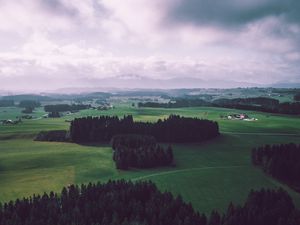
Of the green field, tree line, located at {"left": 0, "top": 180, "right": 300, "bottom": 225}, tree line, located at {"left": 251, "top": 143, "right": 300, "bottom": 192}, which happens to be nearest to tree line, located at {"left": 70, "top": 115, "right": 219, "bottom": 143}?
the green field

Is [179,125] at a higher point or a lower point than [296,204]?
higher

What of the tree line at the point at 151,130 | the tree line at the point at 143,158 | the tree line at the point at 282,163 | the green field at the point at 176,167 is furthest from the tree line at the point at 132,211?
the tree line at the point at 151,130

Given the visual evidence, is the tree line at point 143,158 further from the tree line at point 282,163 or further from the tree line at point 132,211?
the tree line at point 132,211

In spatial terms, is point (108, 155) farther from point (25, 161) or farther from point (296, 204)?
point (296, 204)

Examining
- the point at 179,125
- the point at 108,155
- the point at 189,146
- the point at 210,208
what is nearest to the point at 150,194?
the point at 210,208

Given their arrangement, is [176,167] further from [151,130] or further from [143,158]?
[151,130]

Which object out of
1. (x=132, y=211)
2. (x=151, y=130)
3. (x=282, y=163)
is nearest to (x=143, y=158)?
(x=282, y=163)
